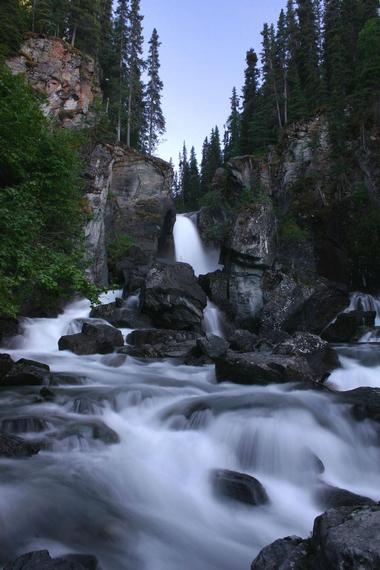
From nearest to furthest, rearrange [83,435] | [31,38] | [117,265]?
[83,435] < [117,265] < [31,38]

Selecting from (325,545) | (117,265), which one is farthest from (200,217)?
(325,545)

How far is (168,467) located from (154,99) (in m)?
48.2

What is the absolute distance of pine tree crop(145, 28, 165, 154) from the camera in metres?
46.9

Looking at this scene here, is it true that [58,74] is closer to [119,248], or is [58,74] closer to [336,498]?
[119,248]

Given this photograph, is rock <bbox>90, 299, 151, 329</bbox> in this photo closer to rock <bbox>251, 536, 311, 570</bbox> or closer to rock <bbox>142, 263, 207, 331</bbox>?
rock <bbox>142, 263, 207, 331</bbox>

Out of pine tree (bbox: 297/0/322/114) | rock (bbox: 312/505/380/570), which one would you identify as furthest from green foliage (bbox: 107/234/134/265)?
rock (bbox: 312/505/380/570)

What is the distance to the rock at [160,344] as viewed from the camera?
15242 millimetres

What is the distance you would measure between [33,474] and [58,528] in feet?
4.12

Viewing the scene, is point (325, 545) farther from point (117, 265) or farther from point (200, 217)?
point (200, 217)

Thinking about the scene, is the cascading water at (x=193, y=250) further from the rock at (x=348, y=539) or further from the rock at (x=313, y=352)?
the rock at (x=348, y=539)

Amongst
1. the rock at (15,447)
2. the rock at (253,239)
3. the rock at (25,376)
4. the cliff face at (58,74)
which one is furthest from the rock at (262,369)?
the cliff face at (58,74)

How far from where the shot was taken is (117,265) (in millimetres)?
27719

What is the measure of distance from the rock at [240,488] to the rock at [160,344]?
8.58 m

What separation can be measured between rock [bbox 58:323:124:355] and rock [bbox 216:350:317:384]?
5273 millimetres
